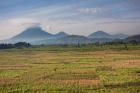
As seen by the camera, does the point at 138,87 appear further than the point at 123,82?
No

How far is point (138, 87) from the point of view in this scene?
24922 mm

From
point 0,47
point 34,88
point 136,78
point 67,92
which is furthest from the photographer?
point 0,47

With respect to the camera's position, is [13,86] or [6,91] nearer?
[6,91]

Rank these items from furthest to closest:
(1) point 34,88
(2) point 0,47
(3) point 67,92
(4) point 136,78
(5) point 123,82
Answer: (2) point 0,47
(4) point 136,78
(5) point 123,82
(1) point 34,88
(3) point 67,92

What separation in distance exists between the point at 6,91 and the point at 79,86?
6.19 metres

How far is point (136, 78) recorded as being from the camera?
31.0m

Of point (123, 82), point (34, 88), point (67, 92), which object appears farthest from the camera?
point (123, 82)

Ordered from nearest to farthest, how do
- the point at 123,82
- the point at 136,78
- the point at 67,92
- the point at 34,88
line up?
the point at 67,92 < the point at 34,88 < the point at 123,82 < the point at 136,78

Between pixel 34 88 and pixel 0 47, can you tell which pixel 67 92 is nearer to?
pixel 34 88

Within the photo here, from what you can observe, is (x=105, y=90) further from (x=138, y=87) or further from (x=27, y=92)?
(x=27, y=92)

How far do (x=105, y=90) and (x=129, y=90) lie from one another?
1.85 metres

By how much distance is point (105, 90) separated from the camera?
23797mm

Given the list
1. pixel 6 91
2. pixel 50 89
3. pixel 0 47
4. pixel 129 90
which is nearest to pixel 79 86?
pixel 50 89

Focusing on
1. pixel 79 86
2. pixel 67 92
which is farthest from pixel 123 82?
pixel 67 92
